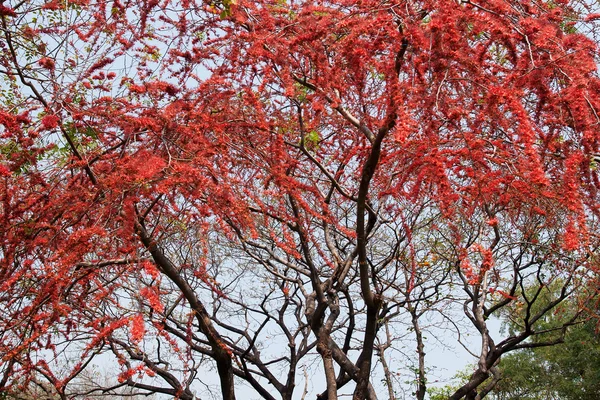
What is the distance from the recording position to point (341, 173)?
6.44 m

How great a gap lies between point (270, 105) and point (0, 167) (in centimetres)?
248

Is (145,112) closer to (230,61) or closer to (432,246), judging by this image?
(230,61)

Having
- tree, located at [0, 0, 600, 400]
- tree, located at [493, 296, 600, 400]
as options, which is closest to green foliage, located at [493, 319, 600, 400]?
tree, located at [493, 296, 600, 400]

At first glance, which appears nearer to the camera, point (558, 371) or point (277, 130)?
point (277, 130)

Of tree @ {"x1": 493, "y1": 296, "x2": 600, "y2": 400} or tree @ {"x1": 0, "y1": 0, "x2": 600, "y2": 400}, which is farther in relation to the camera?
tree @ {"x1": 493, "y1": 296, "x2": 600, "y2": 400}

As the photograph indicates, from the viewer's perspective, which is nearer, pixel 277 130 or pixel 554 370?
pixel 277 130

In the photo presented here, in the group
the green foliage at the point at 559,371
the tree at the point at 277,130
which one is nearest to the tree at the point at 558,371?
the green foliage at the point at 559,371

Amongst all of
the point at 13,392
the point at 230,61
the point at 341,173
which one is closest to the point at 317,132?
the point at 341,173

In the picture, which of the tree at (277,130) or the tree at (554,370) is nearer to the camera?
the tree at (277,130)

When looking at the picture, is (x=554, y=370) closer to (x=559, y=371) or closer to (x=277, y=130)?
(x=559, y=371)

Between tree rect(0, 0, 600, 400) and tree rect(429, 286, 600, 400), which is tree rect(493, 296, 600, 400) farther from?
tree rect(0, 0, 600, 400)

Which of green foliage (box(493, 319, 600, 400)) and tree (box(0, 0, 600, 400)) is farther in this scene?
green foliage (box(493, 319, 600, 400))

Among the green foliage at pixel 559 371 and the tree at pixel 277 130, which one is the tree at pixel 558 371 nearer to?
the green foliage at pixel 559 371

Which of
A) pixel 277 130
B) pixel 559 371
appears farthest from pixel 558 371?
pixel 277 130
